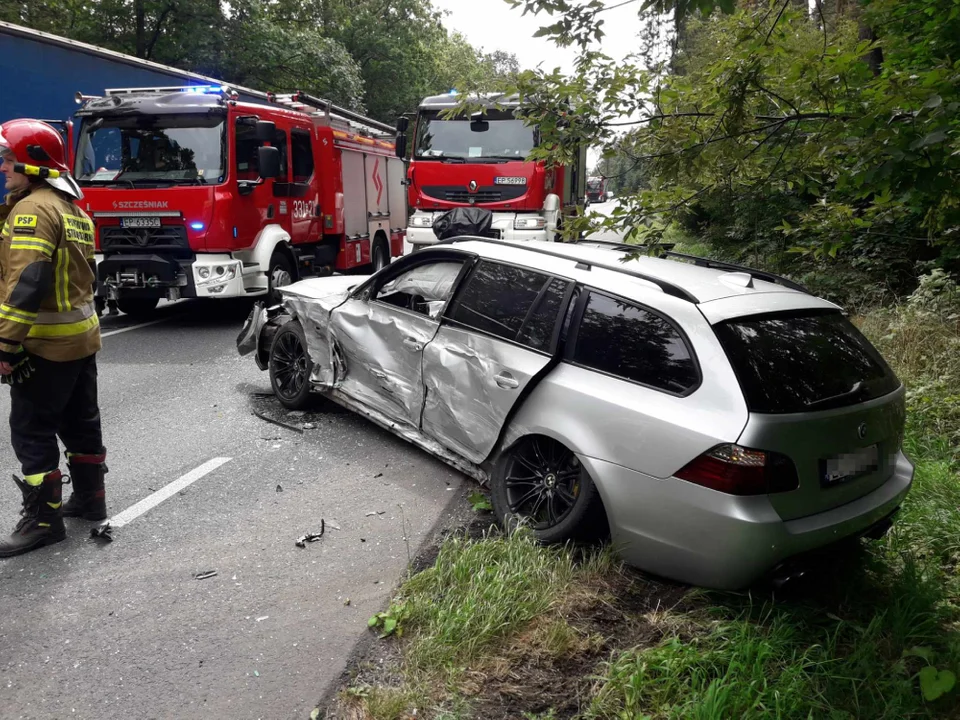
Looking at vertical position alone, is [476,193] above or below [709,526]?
above

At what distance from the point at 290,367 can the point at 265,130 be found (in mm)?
4100

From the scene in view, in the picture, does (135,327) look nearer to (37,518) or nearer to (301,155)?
(301,155)

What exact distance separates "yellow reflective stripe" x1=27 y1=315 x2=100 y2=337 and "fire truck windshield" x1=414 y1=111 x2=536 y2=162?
8.12 m

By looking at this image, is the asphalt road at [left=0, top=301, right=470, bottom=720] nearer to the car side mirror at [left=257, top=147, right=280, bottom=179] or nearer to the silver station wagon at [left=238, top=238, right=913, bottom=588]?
the silver station wagon at [left=238, top=238, right=913, bottom=588]

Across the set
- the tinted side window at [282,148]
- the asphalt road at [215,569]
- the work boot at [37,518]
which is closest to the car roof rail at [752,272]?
the asphalt road at [215,569]

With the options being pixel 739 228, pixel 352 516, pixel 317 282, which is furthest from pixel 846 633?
pixel 739 228

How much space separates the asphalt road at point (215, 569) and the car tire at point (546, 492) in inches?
21.1

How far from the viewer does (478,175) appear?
11297 millimetres

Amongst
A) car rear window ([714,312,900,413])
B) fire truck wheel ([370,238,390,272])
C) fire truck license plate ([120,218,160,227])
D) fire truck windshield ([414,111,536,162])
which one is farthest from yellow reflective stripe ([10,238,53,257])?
fire truck wheel ([370,238,390,272])

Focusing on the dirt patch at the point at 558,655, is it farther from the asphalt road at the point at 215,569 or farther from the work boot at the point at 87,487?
the work boot at the point at 87,487

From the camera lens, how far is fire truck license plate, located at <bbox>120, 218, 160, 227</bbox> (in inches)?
343

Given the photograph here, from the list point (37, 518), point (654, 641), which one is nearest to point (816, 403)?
point (654, 641)

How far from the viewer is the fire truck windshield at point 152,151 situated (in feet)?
29.0

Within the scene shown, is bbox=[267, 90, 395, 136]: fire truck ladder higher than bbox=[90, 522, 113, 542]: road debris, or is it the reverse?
bbox=[267, 90, 395, 136]: fire truck ladder
